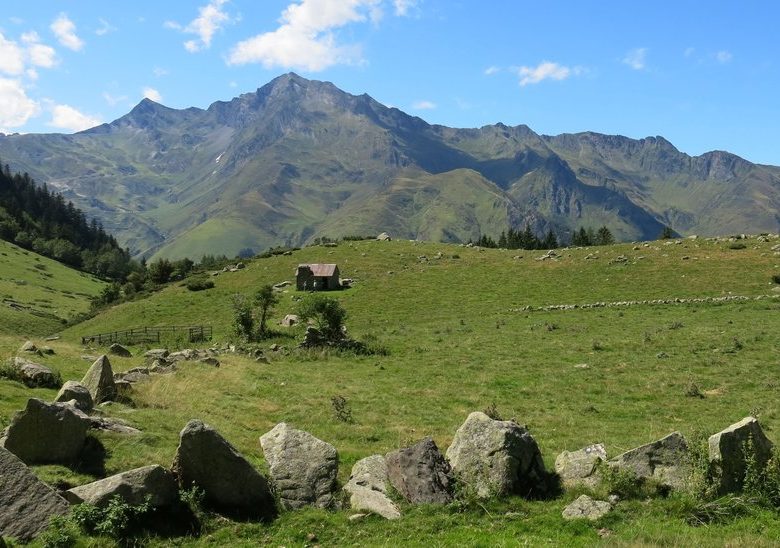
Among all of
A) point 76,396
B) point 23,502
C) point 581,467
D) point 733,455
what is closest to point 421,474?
point 581,467

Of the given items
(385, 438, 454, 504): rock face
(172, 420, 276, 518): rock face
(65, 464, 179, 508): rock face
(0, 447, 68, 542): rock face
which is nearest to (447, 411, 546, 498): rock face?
(385, 438, 454, 504): rock face

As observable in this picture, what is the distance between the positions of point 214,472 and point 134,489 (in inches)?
69.1

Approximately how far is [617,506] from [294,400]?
16.0 metres

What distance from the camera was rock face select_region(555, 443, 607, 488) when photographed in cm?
1356

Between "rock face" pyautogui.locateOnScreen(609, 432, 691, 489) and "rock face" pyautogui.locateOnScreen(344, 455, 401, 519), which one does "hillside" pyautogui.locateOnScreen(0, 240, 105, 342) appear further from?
"rock face" pyautogui.locateOnScreen(609, 432, 691, 489)

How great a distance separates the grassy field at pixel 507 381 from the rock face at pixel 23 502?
1526 mm

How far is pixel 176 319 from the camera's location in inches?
2586

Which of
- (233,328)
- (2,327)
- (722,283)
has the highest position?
(722,283)

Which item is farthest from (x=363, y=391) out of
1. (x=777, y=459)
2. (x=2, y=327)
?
(x=2, y=327)

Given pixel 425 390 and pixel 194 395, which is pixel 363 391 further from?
pixel 194 395

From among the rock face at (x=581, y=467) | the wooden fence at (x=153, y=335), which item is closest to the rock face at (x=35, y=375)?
the rock face at (x=581, y=467)

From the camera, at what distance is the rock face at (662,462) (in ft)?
42.8

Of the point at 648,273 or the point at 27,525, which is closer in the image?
the point at 27,525

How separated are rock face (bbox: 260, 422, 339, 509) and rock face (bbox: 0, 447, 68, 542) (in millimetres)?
4807
